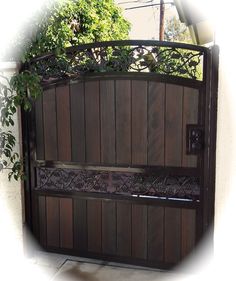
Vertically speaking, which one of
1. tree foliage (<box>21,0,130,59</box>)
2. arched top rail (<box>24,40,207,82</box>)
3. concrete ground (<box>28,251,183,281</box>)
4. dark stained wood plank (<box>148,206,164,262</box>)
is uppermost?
tree foliage (<box>21,0,130,59</box>)

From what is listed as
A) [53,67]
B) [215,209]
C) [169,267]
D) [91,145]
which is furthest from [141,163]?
[53,67]

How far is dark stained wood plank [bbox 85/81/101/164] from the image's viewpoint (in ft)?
10.7

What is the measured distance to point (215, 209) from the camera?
114 inches

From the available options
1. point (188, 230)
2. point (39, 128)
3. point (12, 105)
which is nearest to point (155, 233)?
point (188, 230)

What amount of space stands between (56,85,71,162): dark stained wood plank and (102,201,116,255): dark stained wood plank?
626 mm

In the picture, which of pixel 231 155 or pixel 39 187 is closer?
pixel 231 155

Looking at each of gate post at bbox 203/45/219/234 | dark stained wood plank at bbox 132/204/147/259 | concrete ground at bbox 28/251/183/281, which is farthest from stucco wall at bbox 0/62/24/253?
gate post at bbox 203/45/219/234

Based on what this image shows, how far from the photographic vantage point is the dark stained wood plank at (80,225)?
3.44m

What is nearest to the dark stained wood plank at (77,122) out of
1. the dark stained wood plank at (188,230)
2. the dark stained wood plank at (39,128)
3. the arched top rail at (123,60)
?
the arched top rail at (123,60)

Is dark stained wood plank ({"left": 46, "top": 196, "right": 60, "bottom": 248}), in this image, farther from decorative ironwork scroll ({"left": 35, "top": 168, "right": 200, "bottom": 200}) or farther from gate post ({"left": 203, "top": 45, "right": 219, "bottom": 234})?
Answer: gate post ({"left": 203, "top": 45, "right": 219, "bottom": 234})

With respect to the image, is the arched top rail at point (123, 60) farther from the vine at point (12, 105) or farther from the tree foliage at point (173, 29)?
the tree foliage at point (173, 29)

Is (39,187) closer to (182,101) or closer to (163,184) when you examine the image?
(163,184)

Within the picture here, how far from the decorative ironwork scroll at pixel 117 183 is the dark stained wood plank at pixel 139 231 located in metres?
0.16

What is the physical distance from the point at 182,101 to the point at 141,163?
70 centimetres
